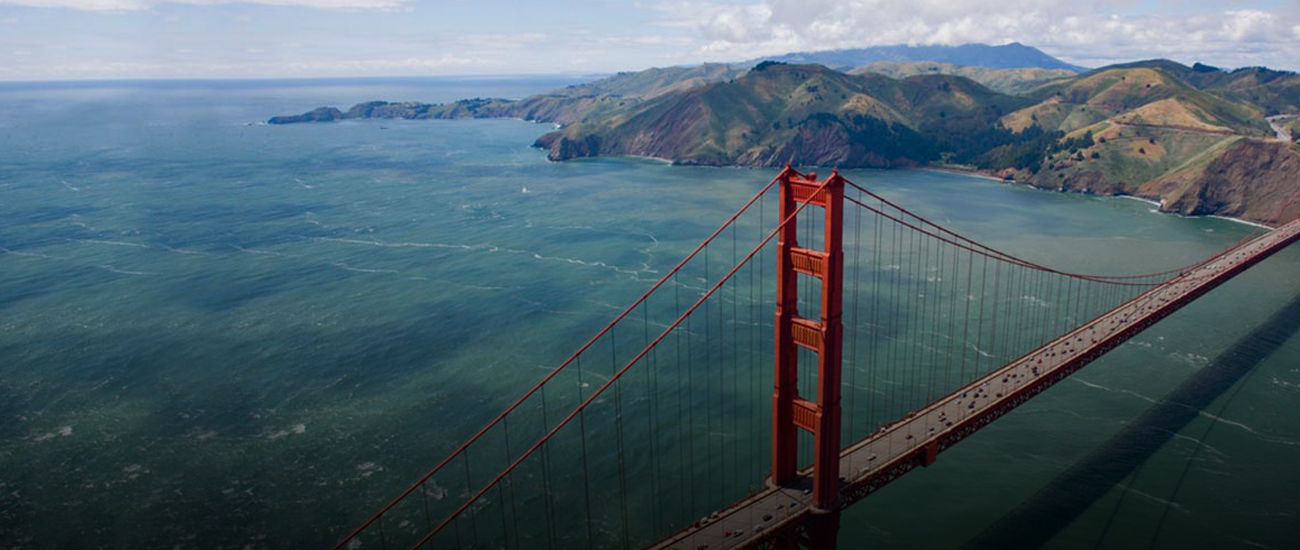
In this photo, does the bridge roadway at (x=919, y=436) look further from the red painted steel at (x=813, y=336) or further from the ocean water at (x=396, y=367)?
the ocean water at (x=396, y=367)

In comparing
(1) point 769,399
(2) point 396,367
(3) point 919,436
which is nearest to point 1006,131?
(1) point 769,399

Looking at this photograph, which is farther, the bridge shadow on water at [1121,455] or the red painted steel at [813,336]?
the bridge shadow on water at [1121,455]

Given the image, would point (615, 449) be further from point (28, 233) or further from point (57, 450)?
point (28, 233)

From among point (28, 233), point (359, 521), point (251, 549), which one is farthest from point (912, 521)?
point (28, 233)

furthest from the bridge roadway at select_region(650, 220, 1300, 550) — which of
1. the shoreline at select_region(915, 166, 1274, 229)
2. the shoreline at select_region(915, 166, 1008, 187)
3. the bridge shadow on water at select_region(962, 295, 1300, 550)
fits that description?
the shoreline at select_region(915, 166, 1008, 187)

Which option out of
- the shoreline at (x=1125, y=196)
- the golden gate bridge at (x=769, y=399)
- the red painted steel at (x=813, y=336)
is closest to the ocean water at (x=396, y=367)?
the shoreline at (x=1125, y=196)

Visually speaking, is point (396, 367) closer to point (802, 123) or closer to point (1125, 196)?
point (1125, 196)
